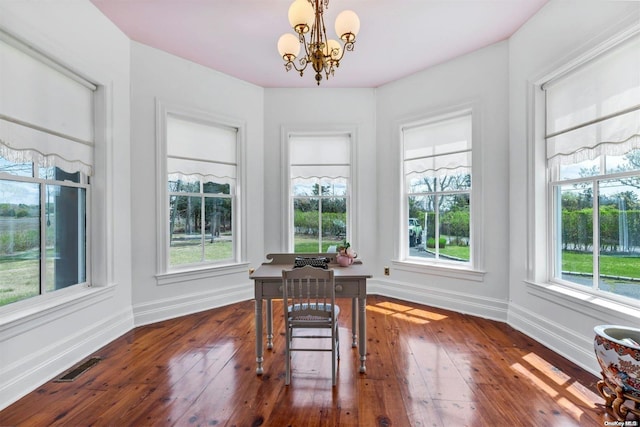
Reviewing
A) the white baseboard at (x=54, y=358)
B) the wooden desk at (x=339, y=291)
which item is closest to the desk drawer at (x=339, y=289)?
the wooden desk at (x=339, y=291)

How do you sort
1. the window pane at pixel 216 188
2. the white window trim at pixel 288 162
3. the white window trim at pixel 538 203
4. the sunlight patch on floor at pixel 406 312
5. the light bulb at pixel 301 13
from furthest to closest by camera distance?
the white window trim at pixel 288 162
the window pane at pixel 216 188
the sunlight patch on floor at pixel 406 312
the white window trim at pixel 538 203
the light bulb at pixel 301 13

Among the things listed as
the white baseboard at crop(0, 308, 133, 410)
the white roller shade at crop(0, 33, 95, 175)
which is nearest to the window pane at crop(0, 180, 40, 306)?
the white roller shade at crop(0, 33, 95, 175)

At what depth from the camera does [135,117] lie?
3.52 meters

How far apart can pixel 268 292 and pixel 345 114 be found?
10.3ft

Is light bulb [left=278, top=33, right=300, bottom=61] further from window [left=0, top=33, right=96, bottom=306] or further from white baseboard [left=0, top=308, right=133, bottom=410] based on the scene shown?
white baseboard [left=0, top=308, right=133, bottom=410]

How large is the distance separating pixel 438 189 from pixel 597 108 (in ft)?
6.09

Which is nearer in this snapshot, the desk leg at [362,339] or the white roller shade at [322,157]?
the desk leg at [362,339]

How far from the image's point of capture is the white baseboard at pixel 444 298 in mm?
3617

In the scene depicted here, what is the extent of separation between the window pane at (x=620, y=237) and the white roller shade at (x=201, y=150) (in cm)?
406

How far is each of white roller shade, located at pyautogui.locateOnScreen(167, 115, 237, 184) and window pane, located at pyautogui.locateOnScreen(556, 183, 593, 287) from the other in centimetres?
388

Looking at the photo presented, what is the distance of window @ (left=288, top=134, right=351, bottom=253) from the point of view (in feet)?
15.3

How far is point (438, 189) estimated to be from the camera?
164 inches

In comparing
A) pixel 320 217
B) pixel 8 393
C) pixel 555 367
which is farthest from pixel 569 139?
pixel 8 393

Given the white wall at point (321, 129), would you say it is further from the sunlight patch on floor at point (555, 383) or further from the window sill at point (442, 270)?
the sunlight patch on floor at point (555, 383)
